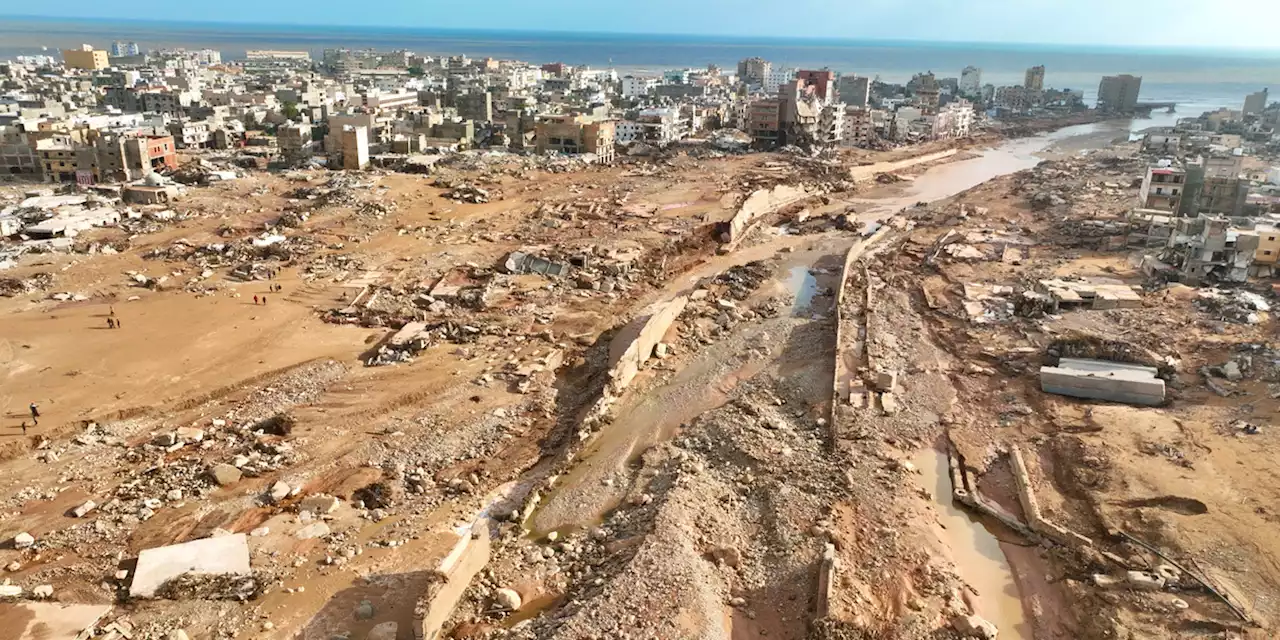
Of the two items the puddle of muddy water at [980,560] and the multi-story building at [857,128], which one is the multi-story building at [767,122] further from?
the puddle of muddy water at [980,560]

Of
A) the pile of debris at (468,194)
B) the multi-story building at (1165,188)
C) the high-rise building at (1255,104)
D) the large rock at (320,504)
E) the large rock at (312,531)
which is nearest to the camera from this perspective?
the large rock at (312,531)

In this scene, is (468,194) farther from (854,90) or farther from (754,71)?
(754,71)

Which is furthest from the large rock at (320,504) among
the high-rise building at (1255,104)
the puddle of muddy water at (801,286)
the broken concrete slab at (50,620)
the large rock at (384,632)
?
the high-rise building at (1255,104)

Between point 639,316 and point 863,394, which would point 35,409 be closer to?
point 639,316

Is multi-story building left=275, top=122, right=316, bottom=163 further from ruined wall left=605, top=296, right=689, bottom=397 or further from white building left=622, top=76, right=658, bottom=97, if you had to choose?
white building left=622, top=76, right=658, bottom=97

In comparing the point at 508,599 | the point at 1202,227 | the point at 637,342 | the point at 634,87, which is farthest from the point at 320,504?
the point at 634,87

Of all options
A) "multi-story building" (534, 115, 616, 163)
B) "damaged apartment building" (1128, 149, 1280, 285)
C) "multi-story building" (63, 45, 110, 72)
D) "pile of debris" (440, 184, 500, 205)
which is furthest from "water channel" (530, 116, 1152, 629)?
"multi-story building" (63, 45, 110, 72)

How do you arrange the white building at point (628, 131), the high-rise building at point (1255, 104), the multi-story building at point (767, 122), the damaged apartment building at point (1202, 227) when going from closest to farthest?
the damaged apartment building at point (1202, 227) < the white building at point (628, 131) < the multi-story building at point (767, 122) < the high-rise building at point (1255, 104)
